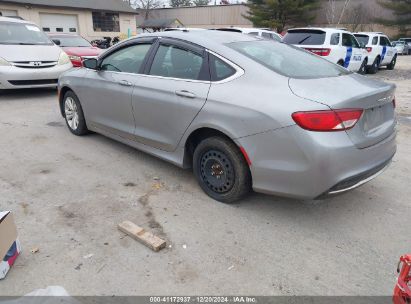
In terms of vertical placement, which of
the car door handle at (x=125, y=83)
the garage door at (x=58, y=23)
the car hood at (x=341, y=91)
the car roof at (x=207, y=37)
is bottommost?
the car door handle at (x=125, y=83)

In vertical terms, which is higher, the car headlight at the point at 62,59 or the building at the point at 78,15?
the building at the point at 78,15

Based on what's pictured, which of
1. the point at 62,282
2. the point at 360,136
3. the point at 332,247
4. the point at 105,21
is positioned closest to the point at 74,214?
the point at 62,282

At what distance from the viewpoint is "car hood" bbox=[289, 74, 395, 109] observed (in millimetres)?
2926

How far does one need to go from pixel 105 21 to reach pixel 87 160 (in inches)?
1286

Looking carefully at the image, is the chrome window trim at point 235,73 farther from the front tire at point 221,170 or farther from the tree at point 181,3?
the tree at point 181,3

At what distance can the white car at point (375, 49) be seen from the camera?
15727 mm

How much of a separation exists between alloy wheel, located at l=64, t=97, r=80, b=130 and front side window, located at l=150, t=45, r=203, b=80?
197cm

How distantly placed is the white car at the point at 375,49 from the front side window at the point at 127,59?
538 inches

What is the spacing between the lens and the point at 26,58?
8227 millimetres

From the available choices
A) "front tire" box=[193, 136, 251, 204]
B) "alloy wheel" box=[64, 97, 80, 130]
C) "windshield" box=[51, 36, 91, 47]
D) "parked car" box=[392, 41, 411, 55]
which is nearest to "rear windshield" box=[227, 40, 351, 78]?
"front tire" box=[193, 136, 251, 204]

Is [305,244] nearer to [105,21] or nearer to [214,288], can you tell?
[214,288]

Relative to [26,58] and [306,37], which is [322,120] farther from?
[306,37]

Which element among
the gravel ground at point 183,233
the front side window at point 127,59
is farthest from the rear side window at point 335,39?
the front side window at point 127,59

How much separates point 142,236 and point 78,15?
3241 cm
